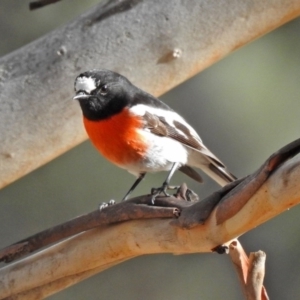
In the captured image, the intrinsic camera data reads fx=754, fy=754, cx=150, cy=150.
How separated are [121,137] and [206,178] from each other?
5.83 ft

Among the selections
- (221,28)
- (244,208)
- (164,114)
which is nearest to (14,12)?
(164,114)

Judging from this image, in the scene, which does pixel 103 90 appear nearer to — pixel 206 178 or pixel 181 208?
pixel 181 208

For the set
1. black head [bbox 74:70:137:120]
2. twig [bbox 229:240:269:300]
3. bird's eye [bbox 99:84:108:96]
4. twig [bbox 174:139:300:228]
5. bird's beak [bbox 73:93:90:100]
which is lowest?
twig [bbox 229:240:269:300]

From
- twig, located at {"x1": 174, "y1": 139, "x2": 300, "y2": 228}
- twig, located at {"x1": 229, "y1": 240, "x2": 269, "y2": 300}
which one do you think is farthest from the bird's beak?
twig, located at {"x1": 229, "y1": 240, "x2": 269, "y2": 300}

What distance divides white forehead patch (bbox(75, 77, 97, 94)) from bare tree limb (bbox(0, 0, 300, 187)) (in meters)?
0.05

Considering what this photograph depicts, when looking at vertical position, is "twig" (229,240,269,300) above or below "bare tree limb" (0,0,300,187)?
below

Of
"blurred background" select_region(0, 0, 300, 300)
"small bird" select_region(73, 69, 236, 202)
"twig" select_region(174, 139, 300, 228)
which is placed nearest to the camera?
"twig" select_region(174, 139, 300, 228)

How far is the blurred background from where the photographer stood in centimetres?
442

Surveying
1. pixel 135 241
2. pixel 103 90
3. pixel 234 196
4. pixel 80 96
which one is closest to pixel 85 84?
pixel 80 96

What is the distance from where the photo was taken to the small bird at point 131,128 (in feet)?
8.59

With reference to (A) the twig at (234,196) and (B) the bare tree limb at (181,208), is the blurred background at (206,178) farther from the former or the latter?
(A) the twig at (234,196)

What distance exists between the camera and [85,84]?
2.42 metres

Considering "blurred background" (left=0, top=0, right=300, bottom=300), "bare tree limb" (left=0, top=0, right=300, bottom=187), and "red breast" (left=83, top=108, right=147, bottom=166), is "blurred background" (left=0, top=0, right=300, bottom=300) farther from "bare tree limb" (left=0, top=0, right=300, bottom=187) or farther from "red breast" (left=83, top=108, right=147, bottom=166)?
"bare tree limb" (left=0, top=0, right=300, bottom=187)

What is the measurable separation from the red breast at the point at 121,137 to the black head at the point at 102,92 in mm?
38
